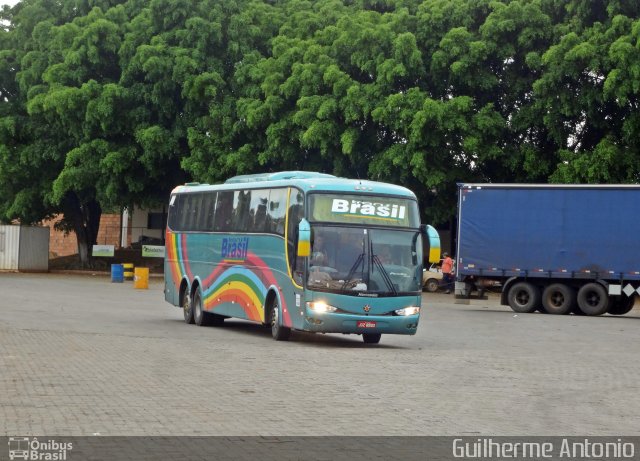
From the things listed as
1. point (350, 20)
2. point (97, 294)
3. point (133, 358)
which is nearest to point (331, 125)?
point (350, 20)

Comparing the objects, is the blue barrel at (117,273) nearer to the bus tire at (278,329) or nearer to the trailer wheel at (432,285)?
the trailer wheel at (432,285)

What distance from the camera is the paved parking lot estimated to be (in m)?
11.2

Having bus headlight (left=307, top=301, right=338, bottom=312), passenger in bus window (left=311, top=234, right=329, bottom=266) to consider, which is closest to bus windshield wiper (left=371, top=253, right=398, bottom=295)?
passenger in bus window (left=311, top=234, right=329, bottom=266)

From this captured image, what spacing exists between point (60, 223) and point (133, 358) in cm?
4611

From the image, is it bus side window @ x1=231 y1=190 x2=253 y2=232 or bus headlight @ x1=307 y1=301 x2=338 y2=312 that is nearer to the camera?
bus headlight @ x1=307 y1=301 x2=338 y2=312

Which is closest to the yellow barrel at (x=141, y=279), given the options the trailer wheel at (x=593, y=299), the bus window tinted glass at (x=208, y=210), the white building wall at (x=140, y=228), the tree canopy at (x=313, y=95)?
the tree canopy at (x=313, y=95)

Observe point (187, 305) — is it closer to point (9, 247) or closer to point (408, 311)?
point (408, 311)

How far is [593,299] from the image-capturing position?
1377 inches

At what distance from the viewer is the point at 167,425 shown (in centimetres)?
1073

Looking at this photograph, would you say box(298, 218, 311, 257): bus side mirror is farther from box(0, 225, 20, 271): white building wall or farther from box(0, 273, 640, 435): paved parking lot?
box(0, 225, 20, 271): white building wall

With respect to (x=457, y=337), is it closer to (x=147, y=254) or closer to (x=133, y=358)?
(x=133, y=358)

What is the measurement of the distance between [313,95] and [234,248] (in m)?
22.9

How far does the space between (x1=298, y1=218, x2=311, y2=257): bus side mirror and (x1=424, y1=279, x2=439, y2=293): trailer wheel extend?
28.7m

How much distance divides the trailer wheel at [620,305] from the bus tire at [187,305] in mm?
13506
